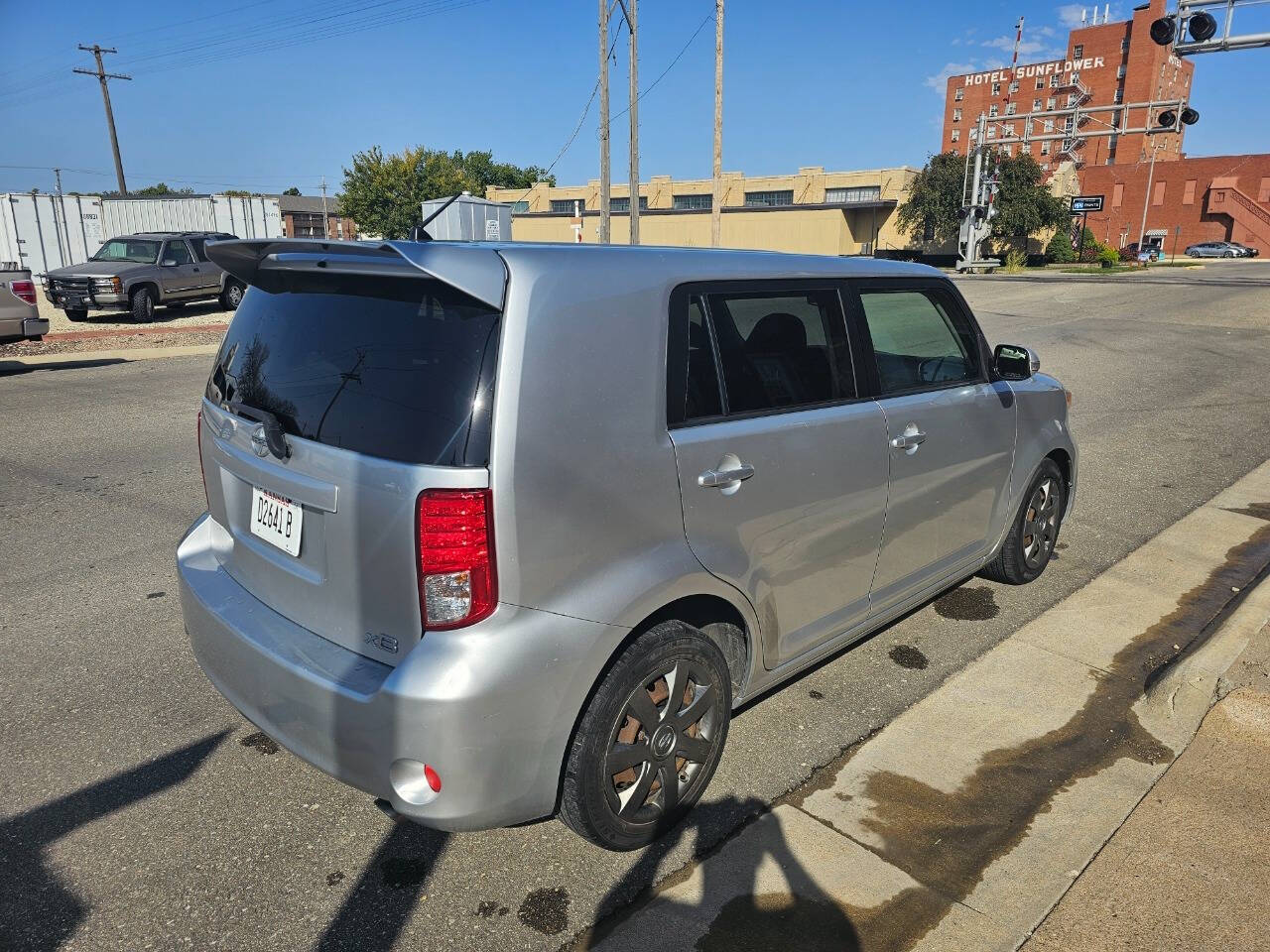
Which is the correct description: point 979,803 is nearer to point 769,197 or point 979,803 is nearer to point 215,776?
point 215,776

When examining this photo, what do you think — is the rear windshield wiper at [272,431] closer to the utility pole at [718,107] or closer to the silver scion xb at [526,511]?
the silver scion xb at [526,511]

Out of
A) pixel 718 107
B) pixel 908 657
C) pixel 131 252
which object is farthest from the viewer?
pixel 718 107

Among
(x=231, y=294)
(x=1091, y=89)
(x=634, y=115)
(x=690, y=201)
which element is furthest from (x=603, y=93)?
(x=1091, y=89)

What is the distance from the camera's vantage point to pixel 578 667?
7.79 feet

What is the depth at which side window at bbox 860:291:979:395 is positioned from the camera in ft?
11.7

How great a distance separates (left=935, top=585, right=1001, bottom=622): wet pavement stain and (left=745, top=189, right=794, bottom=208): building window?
2809 inches

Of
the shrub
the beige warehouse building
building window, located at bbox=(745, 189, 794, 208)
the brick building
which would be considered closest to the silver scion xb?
the beige warehouse building

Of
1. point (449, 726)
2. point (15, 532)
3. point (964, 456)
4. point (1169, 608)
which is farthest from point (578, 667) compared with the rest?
point (15, 532)

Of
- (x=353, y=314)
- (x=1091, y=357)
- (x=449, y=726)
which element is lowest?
(x=1091, y=357)

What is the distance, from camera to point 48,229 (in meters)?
33.0

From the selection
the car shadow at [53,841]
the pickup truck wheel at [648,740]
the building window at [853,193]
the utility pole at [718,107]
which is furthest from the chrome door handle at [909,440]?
the building window at [853,193]

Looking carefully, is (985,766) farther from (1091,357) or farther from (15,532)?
(1091,357)

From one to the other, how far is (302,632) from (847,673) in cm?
239

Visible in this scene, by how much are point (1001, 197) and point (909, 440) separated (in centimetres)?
6332
